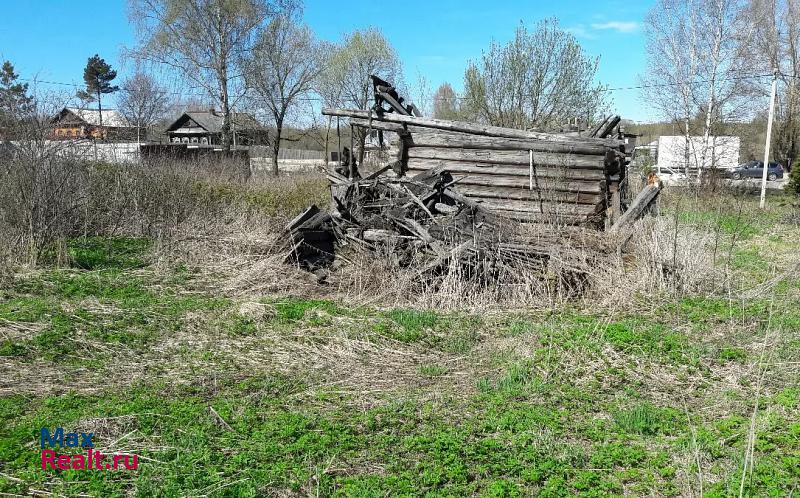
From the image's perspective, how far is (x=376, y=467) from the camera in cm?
383

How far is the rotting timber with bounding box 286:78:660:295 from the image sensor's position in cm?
833

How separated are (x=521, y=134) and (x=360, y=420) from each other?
8.30 metres

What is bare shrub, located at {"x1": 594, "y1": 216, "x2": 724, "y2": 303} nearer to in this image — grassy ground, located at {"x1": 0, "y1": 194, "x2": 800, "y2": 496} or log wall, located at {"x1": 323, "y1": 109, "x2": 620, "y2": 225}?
grassy ground, located at {"x1": 0, "y1": 194, "x2": 800, "y2": 496}

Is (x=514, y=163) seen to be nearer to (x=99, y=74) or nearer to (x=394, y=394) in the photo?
(x=394, y=394)

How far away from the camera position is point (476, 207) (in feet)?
32.1

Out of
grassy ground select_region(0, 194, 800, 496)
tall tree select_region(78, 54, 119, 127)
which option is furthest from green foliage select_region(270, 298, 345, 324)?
tall tree select_region(78, 54, 119, 127)

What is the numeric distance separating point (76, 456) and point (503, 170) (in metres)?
9.53

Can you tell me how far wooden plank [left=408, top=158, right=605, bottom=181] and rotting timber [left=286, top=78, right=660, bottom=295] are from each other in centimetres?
2

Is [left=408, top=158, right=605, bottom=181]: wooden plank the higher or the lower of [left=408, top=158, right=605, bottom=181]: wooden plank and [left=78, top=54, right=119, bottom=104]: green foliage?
the lower

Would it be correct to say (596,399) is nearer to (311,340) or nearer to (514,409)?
(514,409)

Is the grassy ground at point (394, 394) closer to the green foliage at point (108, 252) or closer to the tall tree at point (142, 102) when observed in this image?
the green foliage at point (108, 252)

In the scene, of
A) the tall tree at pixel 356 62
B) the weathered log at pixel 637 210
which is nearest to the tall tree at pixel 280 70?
the tall tree at pixel 356 62

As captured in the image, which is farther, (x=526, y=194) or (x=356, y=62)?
(x=356, y=62)

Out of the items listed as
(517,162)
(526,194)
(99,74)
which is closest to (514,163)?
(517,162)
